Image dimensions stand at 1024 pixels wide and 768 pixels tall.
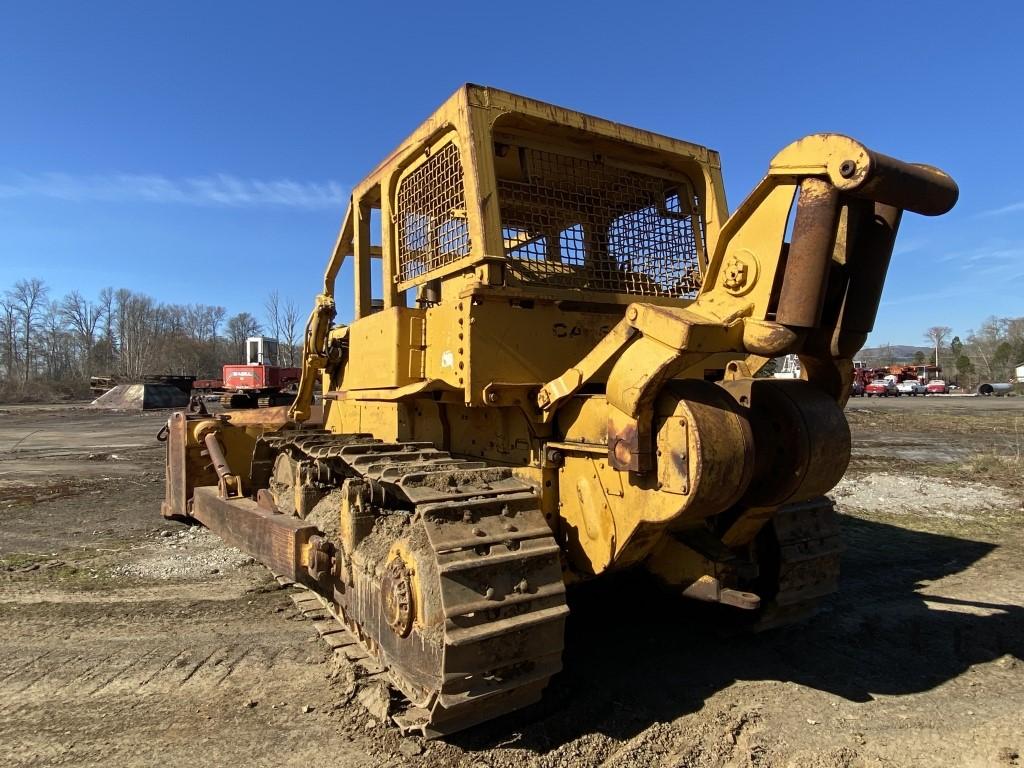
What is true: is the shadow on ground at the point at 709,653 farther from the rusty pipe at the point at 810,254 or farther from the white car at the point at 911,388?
the white car at the point at 911,388

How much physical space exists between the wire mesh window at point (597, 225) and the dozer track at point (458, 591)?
4.62 ft

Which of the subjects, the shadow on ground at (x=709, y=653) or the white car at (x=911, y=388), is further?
the white car at (x=911, y=388)

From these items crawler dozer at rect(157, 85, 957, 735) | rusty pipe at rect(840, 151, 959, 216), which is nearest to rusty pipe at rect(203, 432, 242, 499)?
crawler dozer at rect(157, 85, 957, 735)

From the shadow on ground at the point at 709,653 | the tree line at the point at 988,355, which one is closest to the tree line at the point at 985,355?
the tree line at the point at 988,355

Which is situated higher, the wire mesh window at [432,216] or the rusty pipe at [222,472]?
the wire mesh window at [432,216]

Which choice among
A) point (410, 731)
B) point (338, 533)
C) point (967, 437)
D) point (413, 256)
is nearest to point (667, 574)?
point (410, 731)

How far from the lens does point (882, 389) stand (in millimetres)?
51062

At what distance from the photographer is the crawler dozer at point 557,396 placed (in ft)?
8.69

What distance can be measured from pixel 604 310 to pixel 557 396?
92cm

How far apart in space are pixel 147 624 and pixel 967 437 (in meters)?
20.5

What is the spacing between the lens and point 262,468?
218 inches

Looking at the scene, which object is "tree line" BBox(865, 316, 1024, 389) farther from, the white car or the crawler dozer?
the crawler dozer

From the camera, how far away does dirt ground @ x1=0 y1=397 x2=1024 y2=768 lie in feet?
9.77

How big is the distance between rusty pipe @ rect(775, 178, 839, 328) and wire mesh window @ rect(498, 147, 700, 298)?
156cm
